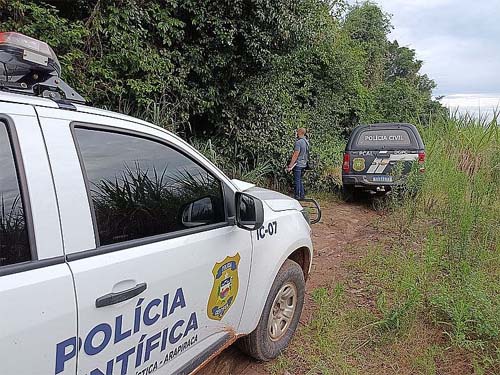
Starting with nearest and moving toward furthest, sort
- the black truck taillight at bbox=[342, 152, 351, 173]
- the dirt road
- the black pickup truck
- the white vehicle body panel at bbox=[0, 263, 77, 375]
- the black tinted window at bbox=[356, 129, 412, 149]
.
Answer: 1. the white vehicle body panel at bbox=[0, 263, 77, 375]
2. the dirt road
3. the black pickup truck
4. the black tinted window at bbox=[356, 129, 412, 149]
5. the black truck taillight at bbox=[342, 152, 351, 173]

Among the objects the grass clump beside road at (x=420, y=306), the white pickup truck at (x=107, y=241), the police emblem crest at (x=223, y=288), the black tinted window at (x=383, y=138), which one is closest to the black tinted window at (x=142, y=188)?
the white pickup truck at (x=107, y=241)

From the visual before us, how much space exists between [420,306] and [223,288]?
2.24m

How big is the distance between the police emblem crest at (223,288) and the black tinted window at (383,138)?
731 cm

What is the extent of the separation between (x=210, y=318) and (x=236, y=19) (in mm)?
6781

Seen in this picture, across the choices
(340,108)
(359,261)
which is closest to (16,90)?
(359,261)

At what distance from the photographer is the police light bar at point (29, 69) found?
178 centimetres

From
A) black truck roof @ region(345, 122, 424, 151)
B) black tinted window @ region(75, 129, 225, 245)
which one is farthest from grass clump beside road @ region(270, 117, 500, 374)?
black truck roof @ region(345, 122, 424, 151)

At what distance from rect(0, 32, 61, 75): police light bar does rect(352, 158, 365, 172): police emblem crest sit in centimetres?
780

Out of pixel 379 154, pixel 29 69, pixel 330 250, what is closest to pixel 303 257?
pixel 29 69

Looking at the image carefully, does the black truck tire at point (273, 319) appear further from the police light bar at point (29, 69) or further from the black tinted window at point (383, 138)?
the black tinted window at point (383, 138)

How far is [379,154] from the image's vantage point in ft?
29.1

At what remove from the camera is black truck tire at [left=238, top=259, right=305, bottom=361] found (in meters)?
3.02

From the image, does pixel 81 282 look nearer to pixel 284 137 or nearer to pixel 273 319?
pixel 273 319

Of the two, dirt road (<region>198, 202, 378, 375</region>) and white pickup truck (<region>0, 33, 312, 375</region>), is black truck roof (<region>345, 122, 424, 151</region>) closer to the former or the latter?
dirt road (<region>198, 202, 378, 375</region>)
